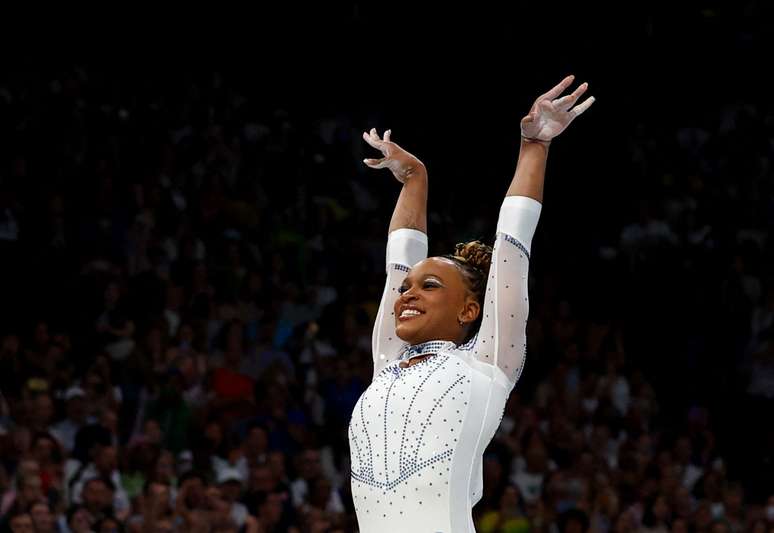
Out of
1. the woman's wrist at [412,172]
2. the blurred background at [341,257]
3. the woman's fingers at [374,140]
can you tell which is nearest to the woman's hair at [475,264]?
the woman's wrist at [412,172]

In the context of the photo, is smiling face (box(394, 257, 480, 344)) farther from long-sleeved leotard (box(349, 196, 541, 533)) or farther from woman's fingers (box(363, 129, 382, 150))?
woman's fingers (box(363, 129, 382, 150))

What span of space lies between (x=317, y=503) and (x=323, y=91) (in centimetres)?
581

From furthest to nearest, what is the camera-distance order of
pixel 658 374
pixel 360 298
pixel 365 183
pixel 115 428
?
pixel 365 183, pixel 658 374, pixel 360 298, pixel 115 428

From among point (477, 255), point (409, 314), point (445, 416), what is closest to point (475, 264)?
point (477, 255)

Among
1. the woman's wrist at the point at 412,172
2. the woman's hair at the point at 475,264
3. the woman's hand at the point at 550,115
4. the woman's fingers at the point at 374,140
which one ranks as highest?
the woman's fingers at the point at 374,140

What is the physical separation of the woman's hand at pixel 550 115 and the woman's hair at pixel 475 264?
1.34ft

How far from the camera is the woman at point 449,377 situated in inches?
157

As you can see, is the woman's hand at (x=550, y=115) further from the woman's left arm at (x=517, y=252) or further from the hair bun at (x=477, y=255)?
the hair bun at (x=477, y=255)

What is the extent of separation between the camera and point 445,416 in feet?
13.2

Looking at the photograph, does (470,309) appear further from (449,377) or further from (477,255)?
(449,377)

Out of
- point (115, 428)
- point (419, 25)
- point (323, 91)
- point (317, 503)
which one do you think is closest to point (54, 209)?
point (115, 428)

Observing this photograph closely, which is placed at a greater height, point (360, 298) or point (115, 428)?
point (360, 298)

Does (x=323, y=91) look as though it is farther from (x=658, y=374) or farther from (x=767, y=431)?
(x=767, y=431)

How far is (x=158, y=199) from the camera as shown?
1066cm
